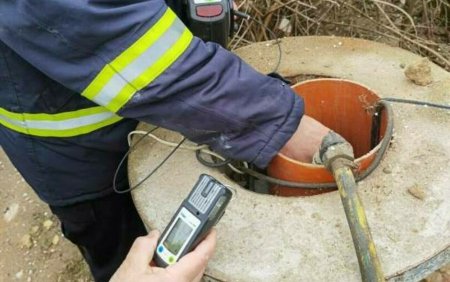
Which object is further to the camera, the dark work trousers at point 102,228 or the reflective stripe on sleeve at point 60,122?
the dark work trousers at point 102,228

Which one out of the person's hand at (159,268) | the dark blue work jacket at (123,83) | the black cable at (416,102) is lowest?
the person's hand at (159,268)

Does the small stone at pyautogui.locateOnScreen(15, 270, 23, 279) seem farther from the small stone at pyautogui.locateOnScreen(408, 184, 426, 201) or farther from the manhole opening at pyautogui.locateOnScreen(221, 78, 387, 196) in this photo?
the small stone at pyautogui.locateOnScreen(408, 184, 426, 201)

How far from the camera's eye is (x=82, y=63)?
112cm

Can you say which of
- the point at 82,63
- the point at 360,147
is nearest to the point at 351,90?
the point at 360,147

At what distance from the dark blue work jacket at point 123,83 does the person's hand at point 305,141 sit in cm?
7

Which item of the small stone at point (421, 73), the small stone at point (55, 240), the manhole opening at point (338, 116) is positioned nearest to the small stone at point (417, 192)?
the manhole opening at point (338, 116)

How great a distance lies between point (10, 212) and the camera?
7.96ft

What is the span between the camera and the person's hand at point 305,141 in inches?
53.3

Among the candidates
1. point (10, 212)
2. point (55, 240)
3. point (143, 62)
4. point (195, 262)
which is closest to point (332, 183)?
point (195, 262)

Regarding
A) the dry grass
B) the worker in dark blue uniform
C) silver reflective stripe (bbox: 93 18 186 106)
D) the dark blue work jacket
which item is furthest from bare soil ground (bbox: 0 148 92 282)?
silver reflective stripe (bbox: 93 18 186 106)

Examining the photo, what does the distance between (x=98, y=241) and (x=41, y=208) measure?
729 millimetres

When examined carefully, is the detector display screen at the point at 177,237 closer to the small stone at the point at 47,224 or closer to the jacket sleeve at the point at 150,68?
the jacket sleeve at the point at 150,68

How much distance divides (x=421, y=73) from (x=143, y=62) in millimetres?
771

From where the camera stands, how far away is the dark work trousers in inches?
65.5
